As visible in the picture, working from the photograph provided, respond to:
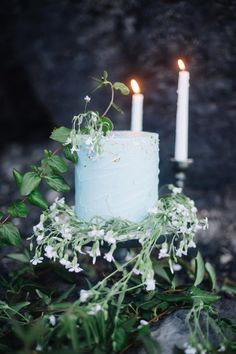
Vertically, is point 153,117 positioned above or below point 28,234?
above

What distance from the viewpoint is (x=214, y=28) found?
1451mm

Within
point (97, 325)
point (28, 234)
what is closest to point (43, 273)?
point (28, 234)

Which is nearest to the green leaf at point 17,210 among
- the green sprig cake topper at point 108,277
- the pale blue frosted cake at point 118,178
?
the green sprig cake topper at point 108,277

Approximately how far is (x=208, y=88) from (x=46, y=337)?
3.22 ft

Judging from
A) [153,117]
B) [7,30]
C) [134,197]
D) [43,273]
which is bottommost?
[43,273]

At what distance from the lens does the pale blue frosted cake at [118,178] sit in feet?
2.68

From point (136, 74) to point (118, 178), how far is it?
0.75 meters

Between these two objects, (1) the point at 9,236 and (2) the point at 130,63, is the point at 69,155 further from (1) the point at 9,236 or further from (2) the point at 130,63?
(2) the point at 130,63

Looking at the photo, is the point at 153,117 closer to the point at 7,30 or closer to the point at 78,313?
the point at 7,30

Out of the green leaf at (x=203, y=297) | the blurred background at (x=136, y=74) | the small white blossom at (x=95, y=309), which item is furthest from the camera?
the blurred background at (x=136, y=74)

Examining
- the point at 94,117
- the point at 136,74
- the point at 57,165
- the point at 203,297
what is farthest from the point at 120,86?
the point at 136,74

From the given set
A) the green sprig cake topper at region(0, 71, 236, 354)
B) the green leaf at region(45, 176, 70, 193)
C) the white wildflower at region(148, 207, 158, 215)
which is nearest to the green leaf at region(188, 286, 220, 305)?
the green sprig cake topper at region(0, 71, 236, 354)

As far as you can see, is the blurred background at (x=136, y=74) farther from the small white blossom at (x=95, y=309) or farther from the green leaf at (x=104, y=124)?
the small white blossom at (x=95, y=309)

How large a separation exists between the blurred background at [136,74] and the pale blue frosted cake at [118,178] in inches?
23.3
